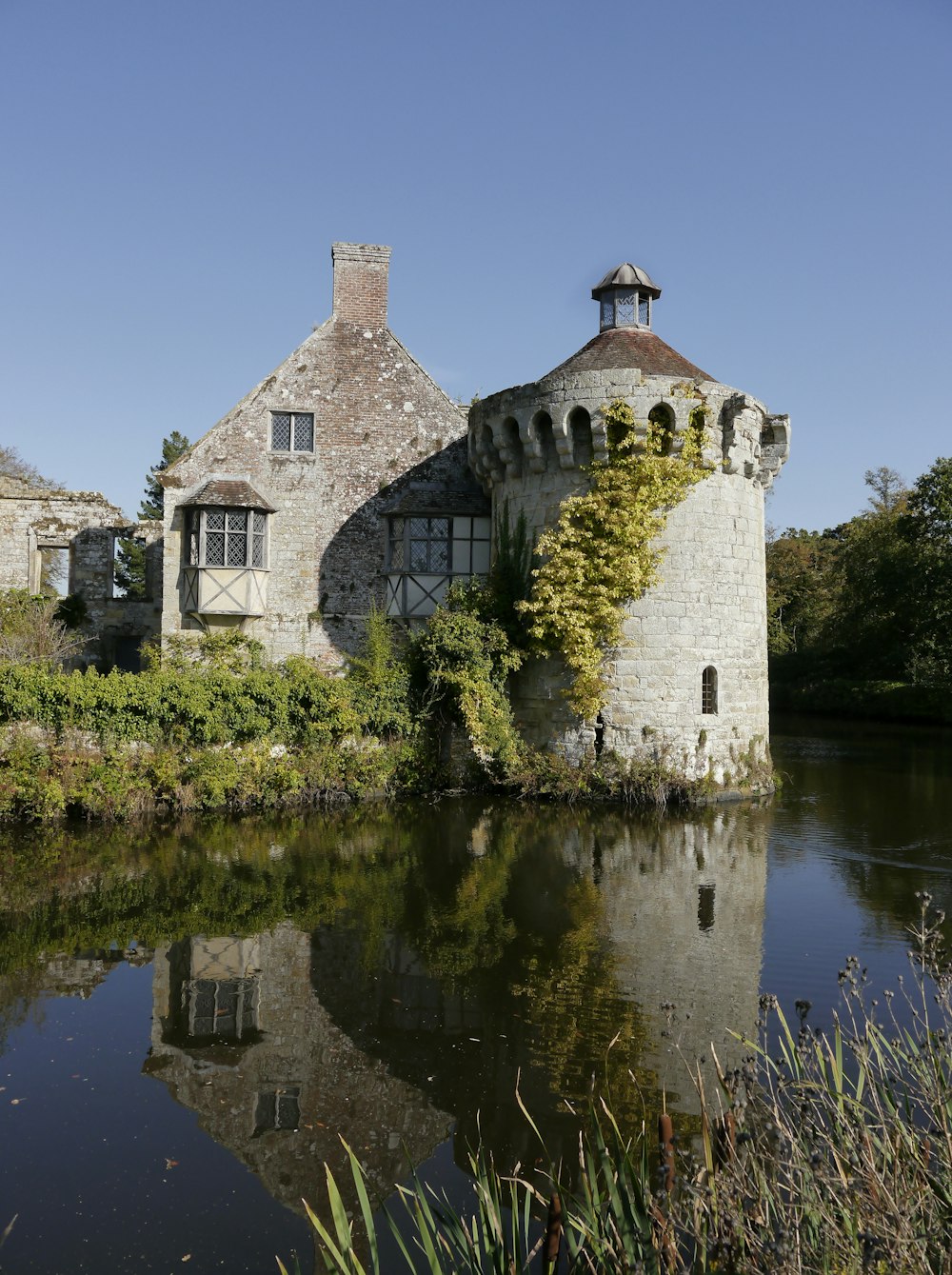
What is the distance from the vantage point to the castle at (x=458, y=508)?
15.3 meters

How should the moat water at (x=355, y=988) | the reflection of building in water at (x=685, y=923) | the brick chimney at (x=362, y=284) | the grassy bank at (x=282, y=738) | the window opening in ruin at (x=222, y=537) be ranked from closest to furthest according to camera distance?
1. the moat water at (x=355, y=988)
2. the reflection of building in water at (x=685, y=923)
3. the grassy bank at (x=282, y=738)
4. the window opening in ruin at (x=222, y=537)
5. the brick chimney at (x=362, y=284)

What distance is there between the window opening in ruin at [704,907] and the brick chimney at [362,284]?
44.9ft

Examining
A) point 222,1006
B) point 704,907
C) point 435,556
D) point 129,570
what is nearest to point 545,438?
point 435,556

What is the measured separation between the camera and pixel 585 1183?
3.29m

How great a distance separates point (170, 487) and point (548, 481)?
7.50m

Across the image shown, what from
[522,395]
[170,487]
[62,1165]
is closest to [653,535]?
[522,395]

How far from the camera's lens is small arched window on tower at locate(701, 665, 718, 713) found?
51.4 ft

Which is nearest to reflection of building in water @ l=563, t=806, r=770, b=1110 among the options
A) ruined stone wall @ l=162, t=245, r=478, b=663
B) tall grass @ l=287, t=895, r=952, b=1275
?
tall grass @ l=287, t=895, r=952, b=1275

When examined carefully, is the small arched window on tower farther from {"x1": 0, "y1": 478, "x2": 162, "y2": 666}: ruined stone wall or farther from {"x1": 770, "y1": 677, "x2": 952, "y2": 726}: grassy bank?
{"x1": 770, "y1": 677, "x2": 952, "y2": 726}: grassy bank

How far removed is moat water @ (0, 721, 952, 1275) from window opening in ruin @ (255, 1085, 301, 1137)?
2cm

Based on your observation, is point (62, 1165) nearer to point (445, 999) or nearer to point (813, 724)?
point (445, 999)

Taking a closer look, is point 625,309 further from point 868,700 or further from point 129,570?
point 129,570

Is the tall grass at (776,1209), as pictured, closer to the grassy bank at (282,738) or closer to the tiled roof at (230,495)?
the grassy bank at (282,738)

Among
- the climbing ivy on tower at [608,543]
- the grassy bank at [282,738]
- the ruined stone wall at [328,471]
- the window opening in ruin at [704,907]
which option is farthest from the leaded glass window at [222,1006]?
the ruined stone wall at [328,471]
